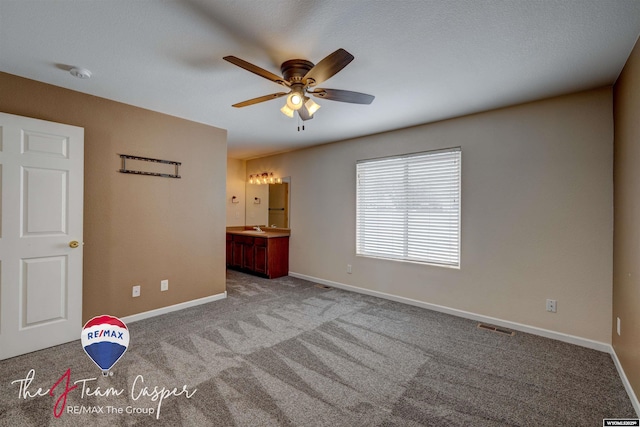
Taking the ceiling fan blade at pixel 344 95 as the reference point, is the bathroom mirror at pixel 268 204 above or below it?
below

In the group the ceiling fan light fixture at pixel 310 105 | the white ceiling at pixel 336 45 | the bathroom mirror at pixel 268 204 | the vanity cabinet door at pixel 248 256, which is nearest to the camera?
the white ceiling at pixel 336 45

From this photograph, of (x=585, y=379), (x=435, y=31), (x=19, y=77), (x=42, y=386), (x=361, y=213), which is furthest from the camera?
(x=361, y=213)

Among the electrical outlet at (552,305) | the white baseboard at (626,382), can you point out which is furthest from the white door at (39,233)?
the electrical outlet at (552,305)

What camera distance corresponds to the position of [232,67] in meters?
2.42

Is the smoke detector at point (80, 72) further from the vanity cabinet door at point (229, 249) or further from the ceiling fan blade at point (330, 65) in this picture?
the vanity cabinet door at point (229, 249)

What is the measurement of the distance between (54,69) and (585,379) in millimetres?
4970

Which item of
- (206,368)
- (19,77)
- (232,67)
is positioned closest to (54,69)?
(19,77)

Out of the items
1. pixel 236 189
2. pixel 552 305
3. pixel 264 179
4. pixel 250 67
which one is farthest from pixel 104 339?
pixel 236 189

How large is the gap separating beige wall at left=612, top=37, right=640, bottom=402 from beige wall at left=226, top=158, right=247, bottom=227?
6052mm

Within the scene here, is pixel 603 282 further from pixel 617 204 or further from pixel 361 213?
pixel 361 213

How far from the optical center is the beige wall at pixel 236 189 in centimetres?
649

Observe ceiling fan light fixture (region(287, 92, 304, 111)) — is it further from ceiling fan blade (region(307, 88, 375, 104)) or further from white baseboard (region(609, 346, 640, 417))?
white baseboard (region(609, 346, 640, 417))

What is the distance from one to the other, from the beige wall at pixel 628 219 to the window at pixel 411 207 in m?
1.40

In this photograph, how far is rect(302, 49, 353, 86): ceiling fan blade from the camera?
175 centimetres
